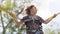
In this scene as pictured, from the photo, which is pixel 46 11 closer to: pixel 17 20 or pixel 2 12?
pixel 17 20

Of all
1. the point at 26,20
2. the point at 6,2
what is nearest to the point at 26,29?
the point at 26,20

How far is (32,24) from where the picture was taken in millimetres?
1614

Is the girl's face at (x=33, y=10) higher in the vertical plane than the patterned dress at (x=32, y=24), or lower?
higher

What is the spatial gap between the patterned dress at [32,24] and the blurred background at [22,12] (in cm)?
4

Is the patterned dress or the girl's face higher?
the girl's face

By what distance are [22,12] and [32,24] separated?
0.14 meters

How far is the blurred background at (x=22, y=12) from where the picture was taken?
1.62 metres

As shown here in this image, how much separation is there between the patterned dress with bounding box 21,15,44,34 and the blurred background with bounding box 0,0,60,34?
0.04m

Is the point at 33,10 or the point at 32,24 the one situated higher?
the point at 33,10

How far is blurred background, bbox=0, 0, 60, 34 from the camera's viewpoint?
1622mm

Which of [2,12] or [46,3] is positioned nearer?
[2,12]

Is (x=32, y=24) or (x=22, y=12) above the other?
(x=22, y=12)

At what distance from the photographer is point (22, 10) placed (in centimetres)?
166

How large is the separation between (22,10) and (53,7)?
→ 0.29 m
